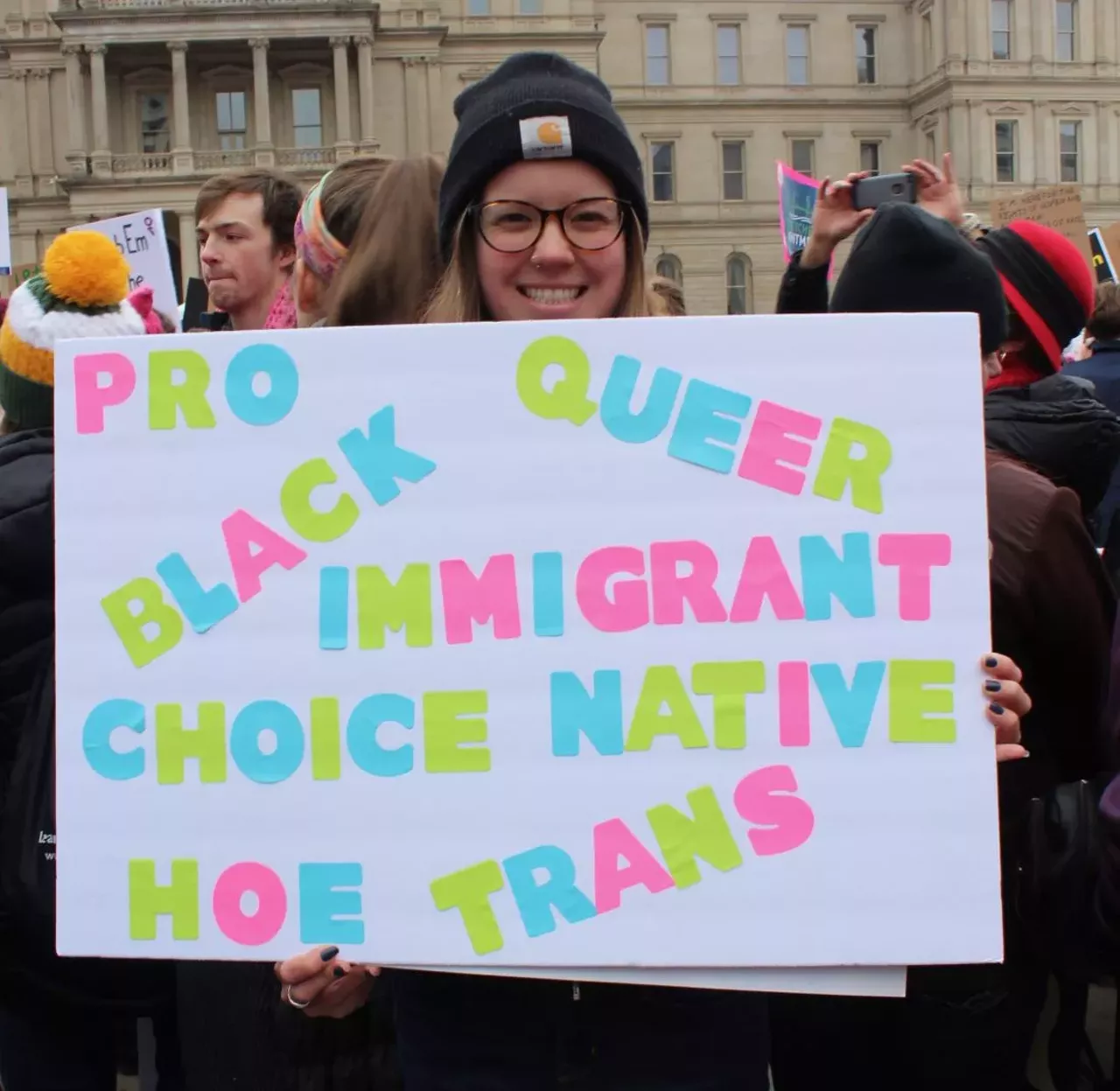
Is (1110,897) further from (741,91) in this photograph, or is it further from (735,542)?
(741,91)

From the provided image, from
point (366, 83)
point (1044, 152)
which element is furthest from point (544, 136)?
point (1044, 152)

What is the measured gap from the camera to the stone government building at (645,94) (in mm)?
39844

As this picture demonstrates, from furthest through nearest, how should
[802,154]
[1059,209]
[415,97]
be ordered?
[802,154]
[415,97]
[1059,209]

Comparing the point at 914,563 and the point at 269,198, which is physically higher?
the point at 269,198

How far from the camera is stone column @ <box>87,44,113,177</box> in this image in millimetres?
39531

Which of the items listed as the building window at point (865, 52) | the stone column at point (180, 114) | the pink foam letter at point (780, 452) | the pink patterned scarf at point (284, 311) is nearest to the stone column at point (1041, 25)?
the building window at point (865, 52)

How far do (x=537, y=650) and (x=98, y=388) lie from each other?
619 millimetres

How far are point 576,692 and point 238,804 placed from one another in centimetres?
42

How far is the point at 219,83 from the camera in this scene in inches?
1631

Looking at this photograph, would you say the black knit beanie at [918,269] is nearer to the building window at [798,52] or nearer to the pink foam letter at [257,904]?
the pink foam letter at [257,904]

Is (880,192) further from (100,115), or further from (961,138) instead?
(961,138)

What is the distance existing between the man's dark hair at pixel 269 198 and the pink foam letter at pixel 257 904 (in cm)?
242

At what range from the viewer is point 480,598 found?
1.51 metres

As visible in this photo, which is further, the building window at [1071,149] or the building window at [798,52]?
the building window at [798,52]
